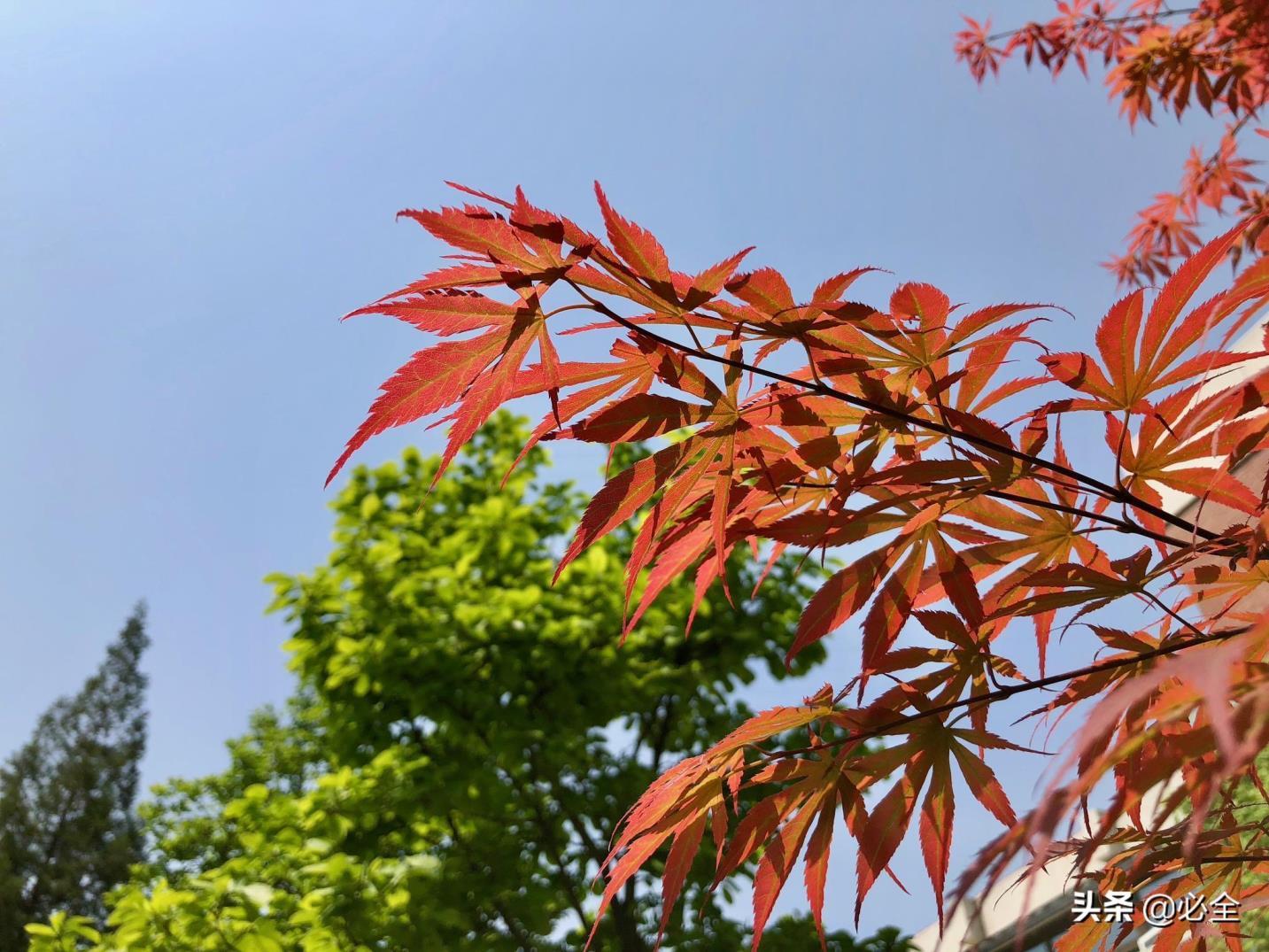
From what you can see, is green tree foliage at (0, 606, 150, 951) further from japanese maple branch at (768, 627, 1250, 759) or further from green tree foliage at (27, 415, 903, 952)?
japanese maple branch at (768, 627, 1250, 759)

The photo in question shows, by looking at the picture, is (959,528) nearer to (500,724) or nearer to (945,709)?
(945,709)

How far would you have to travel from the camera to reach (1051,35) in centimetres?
Result: 452

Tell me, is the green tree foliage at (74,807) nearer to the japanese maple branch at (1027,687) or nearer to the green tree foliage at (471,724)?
the green tree foliage at (471,724)

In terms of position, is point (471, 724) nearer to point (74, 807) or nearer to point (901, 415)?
point (901, 415)

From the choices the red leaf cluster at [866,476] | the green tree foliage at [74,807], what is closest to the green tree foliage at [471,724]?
the red leaf cluster at [866,476]

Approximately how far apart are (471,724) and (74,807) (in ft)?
91.8

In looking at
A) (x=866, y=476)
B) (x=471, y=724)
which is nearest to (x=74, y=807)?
(x=471, y=724)

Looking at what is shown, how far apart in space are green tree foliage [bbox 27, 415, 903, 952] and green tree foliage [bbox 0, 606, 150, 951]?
74.0 feet

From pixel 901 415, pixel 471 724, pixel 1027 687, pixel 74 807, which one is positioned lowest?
pixel 1027 687

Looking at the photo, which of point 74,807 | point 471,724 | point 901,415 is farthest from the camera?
point 74,807

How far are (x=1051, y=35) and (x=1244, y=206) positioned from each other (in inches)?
54.8

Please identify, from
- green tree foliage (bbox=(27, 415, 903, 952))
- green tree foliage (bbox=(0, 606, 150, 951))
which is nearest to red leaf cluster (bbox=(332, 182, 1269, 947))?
green tree foliage (bbox=(27, 415, 903, 952))

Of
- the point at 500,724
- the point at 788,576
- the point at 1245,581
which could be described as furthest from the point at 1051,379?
the point at 788,576

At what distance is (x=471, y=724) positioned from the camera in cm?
529
